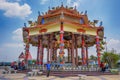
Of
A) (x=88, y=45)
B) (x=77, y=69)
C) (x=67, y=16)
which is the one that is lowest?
(x=77, y=69)

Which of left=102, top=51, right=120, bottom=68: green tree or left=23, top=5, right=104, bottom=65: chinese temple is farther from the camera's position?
left=102, top=51, right=120, bottom=68: green tree

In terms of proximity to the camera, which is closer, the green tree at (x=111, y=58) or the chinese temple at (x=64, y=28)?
the chinese temple at (x=64, y=28)

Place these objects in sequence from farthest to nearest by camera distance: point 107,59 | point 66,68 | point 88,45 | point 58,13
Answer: point 107,59 < point 88,45 < point 58,13 < point 66,68

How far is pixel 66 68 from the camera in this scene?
78.2 ft

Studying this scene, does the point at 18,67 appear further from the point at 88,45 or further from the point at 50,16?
the point at 88,45

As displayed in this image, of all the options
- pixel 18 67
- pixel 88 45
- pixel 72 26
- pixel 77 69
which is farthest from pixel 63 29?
pixel 88 45

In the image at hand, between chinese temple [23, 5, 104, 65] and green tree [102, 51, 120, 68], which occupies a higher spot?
chinese temple [23, 5, 104, 65]

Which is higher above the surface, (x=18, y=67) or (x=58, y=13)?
(x=58, y=13)

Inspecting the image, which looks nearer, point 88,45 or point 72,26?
point 72,26

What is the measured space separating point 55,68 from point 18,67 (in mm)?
8595

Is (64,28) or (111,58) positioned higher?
(64,28)

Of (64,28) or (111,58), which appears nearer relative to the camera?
(64,28)

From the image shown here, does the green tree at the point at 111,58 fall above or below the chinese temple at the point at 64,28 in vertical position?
below

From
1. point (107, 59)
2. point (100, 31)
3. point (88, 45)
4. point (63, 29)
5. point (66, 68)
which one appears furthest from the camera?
point (107, 59)
